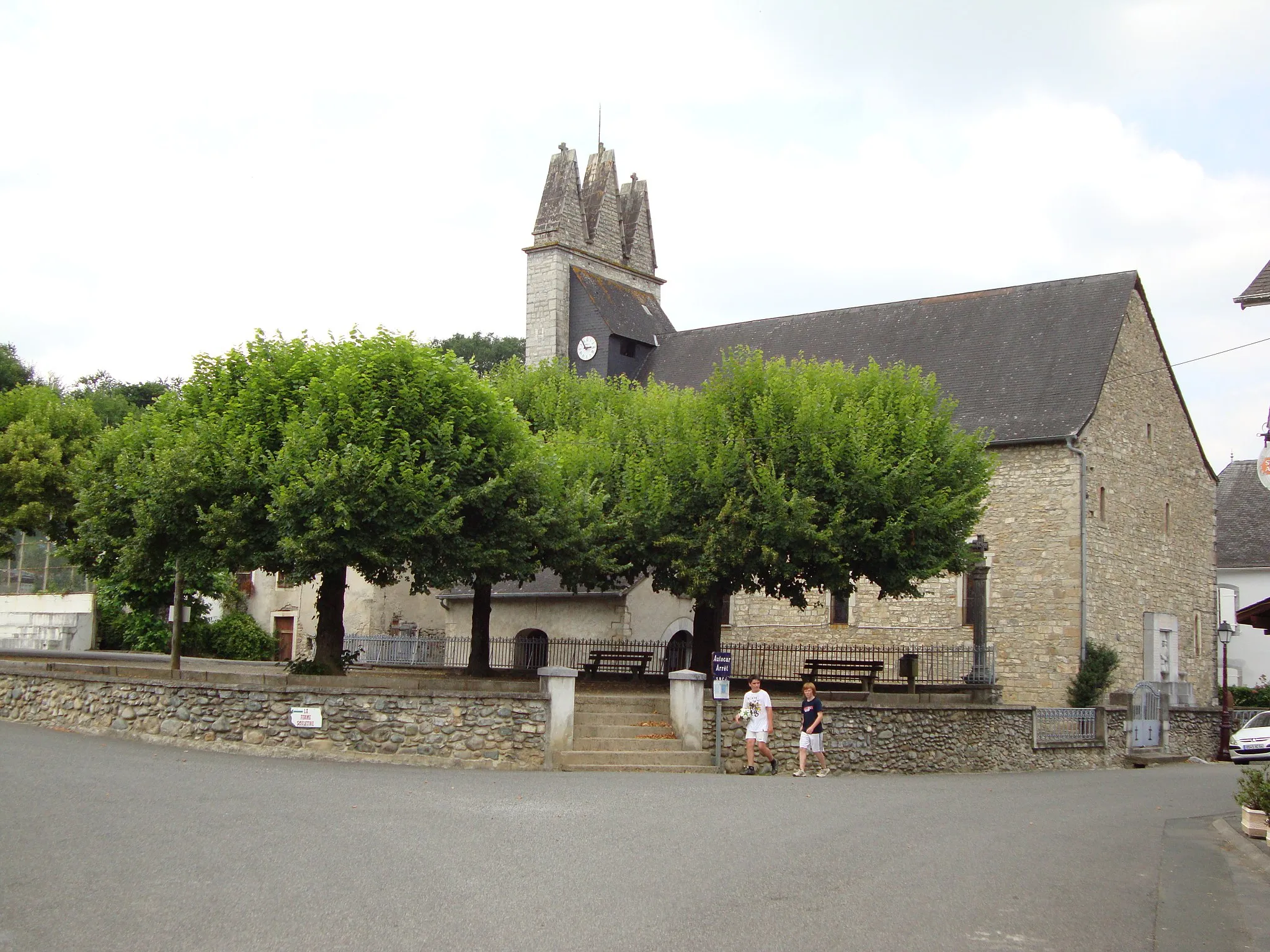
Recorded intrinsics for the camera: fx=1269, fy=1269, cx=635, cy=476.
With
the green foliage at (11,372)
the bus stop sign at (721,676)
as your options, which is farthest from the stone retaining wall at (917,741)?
the green foliage at (11,372)

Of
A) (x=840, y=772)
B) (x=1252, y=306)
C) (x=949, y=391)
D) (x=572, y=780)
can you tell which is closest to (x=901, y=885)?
(x=572, y=780)

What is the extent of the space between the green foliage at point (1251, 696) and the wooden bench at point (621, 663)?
19725 millimetres

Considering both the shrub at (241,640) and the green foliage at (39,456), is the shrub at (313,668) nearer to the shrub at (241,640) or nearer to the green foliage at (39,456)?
the green foliage at (39,456)

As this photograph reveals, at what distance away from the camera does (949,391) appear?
30484 millimetres

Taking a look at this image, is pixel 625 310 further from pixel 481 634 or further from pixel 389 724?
pixel 389 724

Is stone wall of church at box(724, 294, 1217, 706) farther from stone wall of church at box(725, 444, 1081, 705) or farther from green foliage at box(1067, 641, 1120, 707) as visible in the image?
green foliage at box(1067, 641, 1120, 707)

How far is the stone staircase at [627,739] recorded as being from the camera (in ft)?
54.3

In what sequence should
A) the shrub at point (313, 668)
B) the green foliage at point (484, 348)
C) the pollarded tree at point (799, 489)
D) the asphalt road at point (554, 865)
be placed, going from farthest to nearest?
1. the green foliage at point (484, 348)
2. the pollarded tree at point (799, 489)
3. the shrub at point (313, 668)
4. the asphalt road at point (554, 865)

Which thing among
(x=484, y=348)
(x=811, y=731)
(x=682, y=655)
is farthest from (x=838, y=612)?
(x=484, y=348)

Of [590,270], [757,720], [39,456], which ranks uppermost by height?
[590,270]

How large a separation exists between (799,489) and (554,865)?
12.4 metres

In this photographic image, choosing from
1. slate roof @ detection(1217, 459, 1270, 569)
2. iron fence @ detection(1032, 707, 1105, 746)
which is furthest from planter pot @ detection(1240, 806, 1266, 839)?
slate roof @ detection(1217, 459, 1270, 569)

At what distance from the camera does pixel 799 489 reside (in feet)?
67.8

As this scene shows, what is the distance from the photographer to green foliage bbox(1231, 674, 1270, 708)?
36.0 metres
